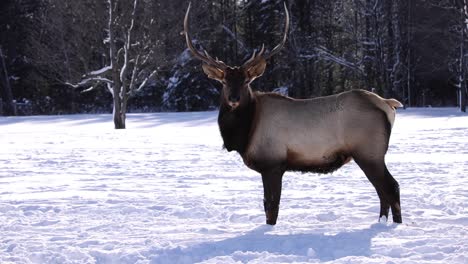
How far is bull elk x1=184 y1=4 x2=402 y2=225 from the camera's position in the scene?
240 inches

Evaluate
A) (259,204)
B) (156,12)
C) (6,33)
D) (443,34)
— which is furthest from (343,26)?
(259,204)

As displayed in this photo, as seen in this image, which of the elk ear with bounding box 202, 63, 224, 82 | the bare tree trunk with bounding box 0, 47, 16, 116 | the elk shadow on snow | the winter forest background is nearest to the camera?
the elk shadow on snow

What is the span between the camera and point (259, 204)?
24.3 ft

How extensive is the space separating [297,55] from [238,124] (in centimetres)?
3124

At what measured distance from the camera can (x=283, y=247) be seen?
5133 mm

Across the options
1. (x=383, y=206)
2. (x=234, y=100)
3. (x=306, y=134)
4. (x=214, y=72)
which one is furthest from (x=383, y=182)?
(x=214, y=72)

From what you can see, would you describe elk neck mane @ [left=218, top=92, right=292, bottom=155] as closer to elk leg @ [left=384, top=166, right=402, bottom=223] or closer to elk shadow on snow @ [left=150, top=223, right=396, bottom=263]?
elk shadow on snow @ [left=150, top=223, right=396, bottom=263]

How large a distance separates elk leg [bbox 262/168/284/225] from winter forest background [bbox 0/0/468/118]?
2215cm

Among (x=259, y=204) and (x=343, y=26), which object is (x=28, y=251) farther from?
(x=343, y=26)

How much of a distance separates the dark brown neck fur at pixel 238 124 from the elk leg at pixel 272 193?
413 mm

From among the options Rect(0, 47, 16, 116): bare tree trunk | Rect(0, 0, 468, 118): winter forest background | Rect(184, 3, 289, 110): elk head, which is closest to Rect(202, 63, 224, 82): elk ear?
Rect(184, 3, 289, 110): elk head

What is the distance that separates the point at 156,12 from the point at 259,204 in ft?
66.8

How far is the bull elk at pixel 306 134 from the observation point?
6.10 metres

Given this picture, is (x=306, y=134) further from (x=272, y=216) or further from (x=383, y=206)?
(x=383, y=206)
